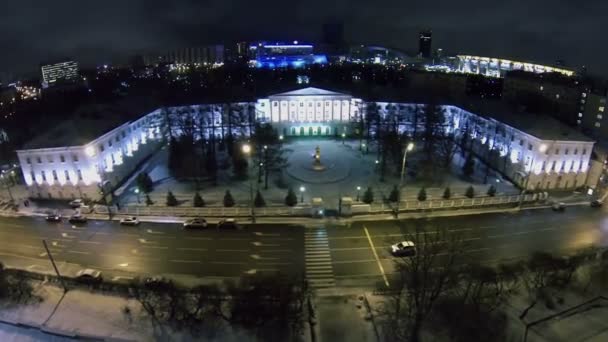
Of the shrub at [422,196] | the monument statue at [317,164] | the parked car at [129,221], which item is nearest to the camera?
the parked car at [129,221]

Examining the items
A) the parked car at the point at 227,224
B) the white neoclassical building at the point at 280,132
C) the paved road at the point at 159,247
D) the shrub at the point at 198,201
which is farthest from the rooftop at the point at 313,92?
the paved road at the point at 159,247

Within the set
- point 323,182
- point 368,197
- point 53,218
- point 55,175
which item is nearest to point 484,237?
point 368,197

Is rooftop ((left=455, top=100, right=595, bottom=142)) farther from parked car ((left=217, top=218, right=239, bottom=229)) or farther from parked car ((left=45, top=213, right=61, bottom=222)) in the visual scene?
parked car ((left=45, top=213, right=61, bottom=222))

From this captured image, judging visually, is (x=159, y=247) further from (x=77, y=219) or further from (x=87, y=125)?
(x=87, y=125)

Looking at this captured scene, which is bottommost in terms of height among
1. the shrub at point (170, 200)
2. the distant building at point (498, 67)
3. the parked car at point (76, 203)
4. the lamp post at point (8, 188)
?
the lamp post at point (8, 188)

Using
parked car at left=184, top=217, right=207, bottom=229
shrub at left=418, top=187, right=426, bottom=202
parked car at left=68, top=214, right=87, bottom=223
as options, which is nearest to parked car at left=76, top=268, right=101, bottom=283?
parked car at left=184, top=217, right=207, bottom=229

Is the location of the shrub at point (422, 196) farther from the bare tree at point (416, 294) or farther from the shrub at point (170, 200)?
the shrub at point (170, 200)

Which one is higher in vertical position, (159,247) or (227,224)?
(227,224)
